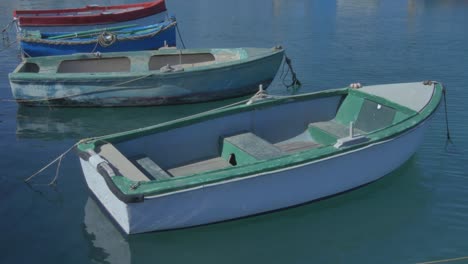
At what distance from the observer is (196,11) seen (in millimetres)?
32938

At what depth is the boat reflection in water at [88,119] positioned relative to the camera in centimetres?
1185

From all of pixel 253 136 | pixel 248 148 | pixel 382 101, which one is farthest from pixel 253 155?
pixel 382 101

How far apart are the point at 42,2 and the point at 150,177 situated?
116 ft

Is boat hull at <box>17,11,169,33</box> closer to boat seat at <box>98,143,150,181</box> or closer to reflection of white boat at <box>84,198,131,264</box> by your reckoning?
reflection of white boat at <box>84,198,131,264</box>

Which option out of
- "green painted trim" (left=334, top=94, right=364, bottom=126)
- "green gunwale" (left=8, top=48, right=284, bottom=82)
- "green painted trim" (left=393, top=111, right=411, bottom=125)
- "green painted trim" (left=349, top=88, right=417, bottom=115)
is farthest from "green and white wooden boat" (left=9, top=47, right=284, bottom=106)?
"green painted trim" (left=393, top=111, right=411, bottom=125)

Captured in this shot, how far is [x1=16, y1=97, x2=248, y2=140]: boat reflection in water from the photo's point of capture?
11852mm

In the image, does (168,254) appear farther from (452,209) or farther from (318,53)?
(318,53)

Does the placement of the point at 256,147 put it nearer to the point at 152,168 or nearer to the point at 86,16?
the point at 152,168

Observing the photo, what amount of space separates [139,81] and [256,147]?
535cm

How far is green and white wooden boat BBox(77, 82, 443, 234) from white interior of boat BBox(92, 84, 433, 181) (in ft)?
0.06

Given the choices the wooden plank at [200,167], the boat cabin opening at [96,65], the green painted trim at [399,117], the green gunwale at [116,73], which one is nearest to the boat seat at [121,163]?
the wooden plank at [200,167]

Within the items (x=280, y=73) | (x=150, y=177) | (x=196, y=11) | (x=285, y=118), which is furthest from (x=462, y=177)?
(x=196, y=11)

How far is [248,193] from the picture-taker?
711 centimetres

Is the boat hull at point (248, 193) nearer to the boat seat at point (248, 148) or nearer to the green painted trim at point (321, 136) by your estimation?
the boat seat at point (248, 148)
